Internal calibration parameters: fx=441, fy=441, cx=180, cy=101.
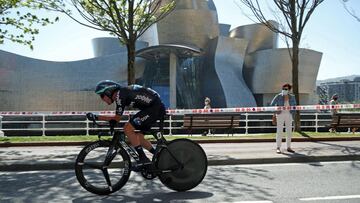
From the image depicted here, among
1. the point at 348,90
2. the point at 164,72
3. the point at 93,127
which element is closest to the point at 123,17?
the point at 93,127

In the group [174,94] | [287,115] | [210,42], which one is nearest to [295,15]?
[287,115]

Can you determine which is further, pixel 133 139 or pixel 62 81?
pixel 62 81

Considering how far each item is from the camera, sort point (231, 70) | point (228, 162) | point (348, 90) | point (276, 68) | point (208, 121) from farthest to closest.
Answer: point (348, 90) → point (276, 68) → point (231, 70) → point (208, 121) → point (228, 162)

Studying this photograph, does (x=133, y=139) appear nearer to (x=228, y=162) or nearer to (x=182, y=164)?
(x=182, y=164)


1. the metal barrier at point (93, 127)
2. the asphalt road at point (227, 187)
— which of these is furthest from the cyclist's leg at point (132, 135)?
the metal barrier at point (93, 127)

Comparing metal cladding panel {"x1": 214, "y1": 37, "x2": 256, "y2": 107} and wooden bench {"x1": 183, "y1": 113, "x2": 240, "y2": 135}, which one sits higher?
metal cladding panel {"x1": 214, "y1": 37, "x2": 256, "y2": 107}

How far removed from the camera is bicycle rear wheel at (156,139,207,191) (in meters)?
6.67

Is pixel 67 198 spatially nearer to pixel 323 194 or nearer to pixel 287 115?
pixel 323 194

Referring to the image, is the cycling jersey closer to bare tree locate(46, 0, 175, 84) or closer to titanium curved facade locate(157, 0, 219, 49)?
bare tree locate(46, 0, 175, 84)

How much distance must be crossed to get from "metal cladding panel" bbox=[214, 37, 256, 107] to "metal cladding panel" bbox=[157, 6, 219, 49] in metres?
2.88

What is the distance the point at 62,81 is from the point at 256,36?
122 feet

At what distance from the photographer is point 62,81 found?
63469mm

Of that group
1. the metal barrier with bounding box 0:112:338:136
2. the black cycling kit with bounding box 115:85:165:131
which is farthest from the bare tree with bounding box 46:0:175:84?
the black cycling kit with bounding box 115:85:165:131

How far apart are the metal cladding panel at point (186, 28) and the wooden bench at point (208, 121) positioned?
157 ft
